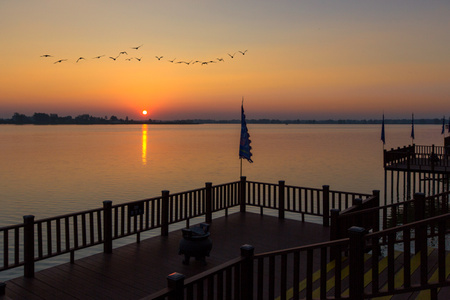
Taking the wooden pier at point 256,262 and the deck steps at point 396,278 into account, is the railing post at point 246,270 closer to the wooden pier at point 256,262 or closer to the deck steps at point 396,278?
the wooden pier at point 256,262

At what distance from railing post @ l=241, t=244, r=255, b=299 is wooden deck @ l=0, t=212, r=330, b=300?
2400 millimetres

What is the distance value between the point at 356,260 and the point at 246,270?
162cm

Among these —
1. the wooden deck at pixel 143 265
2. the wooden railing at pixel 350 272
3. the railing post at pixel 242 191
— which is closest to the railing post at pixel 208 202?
the wooden deck at pixel 143 265

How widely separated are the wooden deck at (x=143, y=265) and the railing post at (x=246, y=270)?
2.40m

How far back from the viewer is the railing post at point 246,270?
225 inches

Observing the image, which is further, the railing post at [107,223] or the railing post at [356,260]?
the railing post at [107,223]

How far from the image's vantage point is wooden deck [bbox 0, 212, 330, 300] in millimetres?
7402

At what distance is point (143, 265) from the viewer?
8828 millimetres

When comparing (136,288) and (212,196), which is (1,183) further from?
(136,288)

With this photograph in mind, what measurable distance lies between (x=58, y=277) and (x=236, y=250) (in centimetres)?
438

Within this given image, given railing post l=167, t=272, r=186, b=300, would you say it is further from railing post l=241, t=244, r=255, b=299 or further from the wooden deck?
the wooden deck

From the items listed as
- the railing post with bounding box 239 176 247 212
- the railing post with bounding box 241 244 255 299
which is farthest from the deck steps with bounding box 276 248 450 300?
the railing post with bounding box 239 176 247 212

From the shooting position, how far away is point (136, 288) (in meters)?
7.54

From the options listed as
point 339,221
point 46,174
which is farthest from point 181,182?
point 339,221
